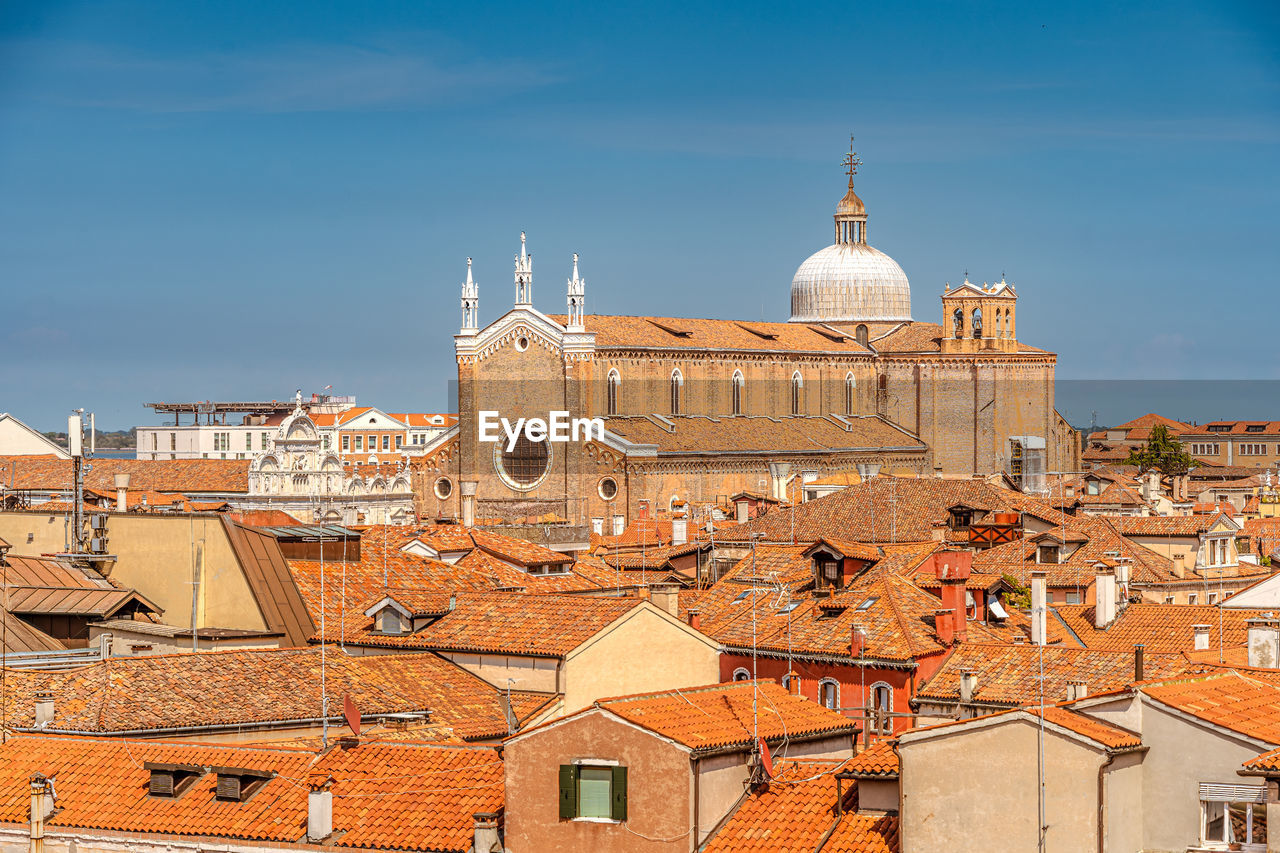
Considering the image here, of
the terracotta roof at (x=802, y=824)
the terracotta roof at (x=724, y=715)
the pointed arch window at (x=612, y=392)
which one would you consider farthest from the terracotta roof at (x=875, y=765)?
the pointed arch window at (x=612, y=392)

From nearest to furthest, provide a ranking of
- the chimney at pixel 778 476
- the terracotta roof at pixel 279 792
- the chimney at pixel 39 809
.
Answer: the terracotta roof at pixel 279 792
the chimney at pixel 39 809
the chimney at pixel 778 476

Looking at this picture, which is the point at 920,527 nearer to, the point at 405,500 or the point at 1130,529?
the point at 1130,529

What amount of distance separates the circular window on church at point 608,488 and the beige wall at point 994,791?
5944cm

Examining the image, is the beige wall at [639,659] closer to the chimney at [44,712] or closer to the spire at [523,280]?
the chimney at [44,712]

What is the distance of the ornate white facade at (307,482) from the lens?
237 feet

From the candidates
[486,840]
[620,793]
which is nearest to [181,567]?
[486,840]

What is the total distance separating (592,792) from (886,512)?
2888cm

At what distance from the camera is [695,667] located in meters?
19.8

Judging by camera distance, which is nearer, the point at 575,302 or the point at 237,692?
the point at 237,692

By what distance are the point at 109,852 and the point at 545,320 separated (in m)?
60.5

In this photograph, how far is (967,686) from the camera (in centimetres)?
1988

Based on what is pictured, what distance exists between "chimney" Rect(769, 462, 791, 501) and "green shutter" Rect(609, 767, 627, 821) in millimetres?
59857

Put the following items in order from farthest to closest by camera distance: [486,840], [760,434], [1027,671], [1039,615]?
[760,434]
[1039,615]
[1027,671]
[486,840]

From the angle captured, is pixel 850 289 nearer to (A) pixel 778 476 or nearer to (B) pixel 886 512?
(A) pixel 778 476
